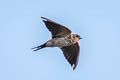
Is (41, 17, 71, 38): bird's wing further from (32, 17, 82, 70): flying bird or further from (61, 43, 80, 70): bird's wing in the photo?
(61, 43, 80, 70): bird's wing

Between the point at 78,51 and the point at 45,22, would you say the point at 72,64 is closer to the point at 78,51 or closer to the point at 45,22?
the point at 78,51

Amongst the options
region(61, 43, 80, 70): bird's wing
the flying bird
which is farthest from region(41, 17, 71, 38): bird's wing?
region(61, 43, 80, 70): bird's wing

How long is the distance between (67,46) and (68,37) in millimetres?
1119

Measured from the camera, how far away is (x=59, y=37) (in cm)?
2138

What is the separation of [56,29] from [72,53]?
1726 mm

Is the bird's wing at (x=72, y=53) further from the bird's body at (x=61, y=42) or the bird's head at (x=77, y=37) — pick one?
the bird's body at (x=61, y=42)

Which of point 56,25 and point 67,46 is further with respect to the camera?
point 67,46

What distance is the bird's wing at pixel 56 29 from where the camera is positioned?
20.8 m

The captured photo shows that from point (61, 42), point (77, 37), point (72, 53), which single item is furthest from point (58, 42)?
point (72, 53)

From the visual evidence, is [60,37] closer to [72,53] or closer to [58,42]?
[58,42]

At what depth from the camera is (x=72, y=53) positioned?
2234 cm

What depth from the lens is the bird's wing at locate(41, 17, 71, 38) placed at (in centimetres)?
2084

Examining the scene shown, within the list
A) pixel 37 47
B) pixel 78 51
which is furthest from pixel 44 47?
pixel 78 51

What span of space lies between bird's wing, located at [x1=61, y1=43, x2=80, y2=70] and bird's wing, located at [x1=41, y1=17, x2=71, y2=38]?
3.73 ft
